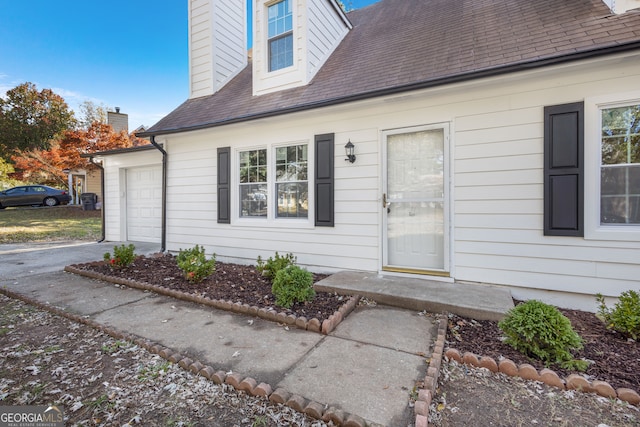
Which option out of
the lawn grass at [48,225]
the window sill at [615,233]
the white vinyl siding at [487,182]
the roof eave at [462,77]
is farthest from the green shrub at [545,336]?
the lawn grass at [48,225]

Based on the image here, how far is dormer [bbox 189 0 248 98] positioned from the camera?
263 inches

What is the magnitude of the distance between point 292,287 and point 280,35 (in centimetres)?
496

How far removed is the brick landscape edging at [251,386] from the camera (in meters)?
1.63

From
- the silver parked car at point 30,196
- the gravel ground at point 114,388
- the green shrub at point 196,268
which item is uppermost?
the silver parked car at point 30,196

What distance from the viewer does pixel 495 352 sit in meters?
2.32

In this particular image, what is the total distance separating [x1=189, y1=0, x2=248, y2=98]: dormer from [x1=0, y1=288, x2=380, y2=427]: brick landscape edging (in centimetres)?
579

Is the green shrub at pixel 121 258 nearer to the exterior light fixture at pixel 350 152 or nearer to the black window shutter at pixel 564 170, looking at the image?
the exterior light fixture at pixel 350 152

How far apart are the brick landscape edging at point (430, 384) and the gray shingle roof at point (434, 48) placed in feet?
9.64

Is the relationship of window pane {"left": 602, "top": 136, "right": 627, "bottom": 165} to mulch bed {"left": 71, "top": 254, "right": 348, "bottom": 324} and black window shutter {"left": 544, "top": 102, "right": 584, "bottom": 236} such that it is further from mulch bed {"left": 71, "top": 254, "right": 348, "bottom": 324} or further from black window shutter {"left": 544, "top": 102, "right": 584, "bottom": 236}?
mulch bed {"left": 71, "top": 254, "right": 348, "bottom": 324}

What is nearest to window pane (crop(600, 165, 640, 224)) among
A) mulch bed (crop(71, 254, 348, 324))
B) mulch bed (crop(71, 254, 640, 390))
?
mulch bed (crop(71, 254, 640, 390))

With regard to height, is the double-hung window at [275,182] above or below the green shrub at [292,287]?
above

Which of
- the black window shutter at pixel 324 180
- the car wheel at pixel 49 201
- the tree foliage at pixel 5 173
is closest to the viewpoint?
the black window shutter at pixel 324 180

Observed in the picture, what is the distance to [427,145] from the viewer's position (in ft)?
13.1

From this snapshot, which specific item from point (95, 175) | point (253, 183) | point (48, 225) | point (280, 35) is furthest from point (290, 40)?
point (95, 175)
